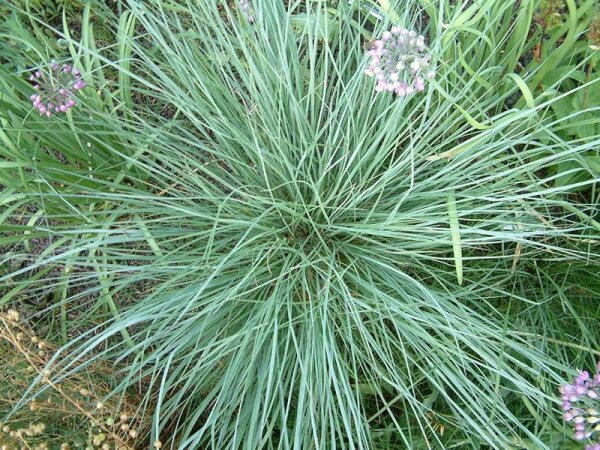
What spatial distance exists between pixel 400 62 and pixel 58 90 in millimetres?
812

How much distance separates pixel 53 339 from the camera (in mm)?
1481

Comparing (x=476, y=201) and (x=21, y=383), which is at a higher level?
(x=476, y=201)

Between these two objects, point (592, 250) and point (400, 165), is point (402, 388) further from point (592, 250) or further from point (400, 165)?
point (592, 250)

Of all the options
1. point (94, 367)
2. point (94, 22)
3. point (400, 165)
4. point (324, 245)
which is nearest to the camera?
point (400, 165)

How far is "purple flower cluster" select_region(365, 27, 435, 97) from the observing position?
2.94 feet

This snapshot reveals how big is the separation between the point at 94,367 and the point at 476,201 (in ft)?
3.44

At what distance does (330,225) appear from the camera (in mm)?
1190

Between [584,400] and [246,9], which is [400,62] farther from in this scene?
[584,400]

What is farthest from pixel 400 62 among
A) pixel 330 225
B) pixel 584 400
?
pixel 584 400

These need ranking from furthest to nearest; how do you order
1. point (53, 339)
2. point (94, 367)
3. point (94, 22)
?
point (94, 22) → point (53, 339) → point (94, 367)

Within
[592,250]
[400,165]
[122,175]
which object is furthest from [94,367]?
[592,250]

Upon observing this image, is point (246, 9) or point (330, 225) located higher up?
point (246, 9)

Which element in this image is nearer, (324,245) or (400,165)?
(400,165)

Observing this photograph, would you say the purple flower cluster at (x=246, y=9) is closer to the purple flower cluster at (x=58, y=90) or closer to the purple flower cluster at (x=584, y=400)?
the purple flower cluster at (x=58, y=90)
